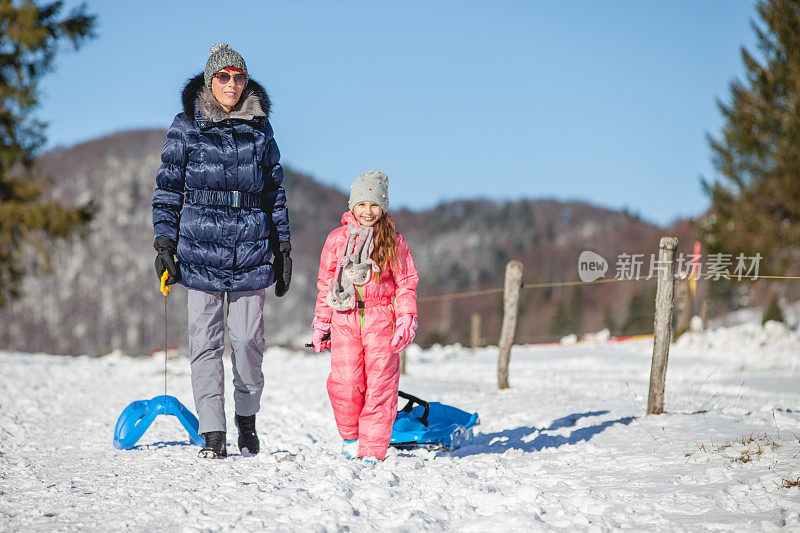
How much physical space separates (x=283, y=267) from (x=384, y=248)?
2.45ft

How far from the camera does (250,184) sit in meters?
4.04

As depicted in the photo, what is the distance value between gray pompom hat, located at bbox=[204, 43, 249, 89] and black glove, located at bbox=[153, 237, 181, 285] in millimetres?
1046

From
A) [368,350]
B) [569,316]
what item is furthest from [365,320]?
[569,316]

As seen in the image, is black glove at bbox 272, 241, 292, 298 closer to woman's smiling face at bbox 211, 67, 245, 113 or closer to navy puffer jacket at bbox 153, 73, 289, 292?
navy puffer jacket at bbox 153, 73, 289, 292

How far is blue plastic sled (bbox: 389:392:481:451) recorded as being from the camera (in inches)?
166

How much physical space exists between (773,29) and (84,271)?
188 m

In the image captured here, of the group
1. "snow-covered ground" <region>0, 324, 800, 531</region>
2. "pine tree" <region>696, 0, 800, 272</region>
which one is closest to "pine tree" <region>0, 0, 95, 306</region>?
"snow-covered ground" <region>0, 324, 800, 531</region>

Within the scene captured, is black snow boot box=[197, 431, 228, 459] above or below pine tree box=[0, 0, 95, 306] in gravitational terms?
below

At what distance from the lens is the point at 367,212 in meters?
3.88

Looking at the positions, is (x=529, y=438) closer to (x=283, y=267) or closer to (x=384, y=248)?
(x=384, y=248)

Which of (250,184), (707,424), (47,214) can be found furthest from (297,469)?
(47,214)

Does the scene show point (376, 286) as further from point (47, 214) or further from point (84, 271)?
point (84, 271)

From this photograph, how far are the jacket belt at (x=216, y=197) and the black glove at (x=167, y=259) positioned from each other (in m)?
0.30

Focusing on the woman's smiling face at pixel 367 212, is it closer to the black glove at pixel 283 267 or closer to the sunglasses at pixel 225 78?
the black glove at pixel 283 267
